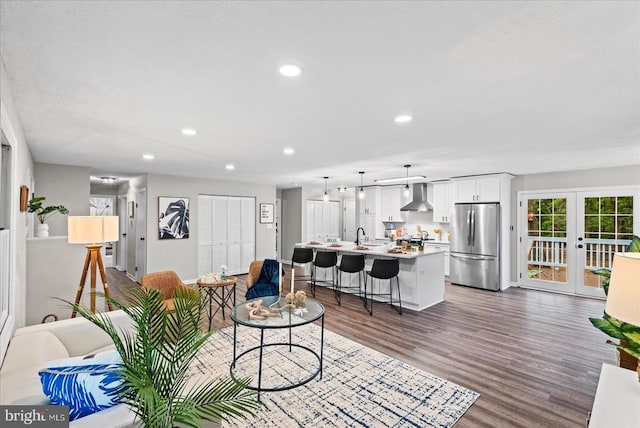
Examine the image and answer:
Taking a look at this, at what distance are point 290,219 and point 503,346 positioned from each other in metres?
7.12

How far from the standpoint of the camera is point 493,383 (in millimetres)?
2746

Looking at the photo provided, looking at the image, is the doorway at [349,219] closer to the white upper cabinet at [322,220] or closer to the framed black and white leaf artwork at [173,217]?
the white upper cabinet at [322,220]

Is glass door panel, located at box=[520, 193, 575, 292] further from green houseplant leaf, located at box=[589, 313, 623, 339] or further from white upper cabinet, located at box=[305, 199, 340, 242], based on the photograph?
white upper cabinet, located at box=[305, 199, 340, 242]

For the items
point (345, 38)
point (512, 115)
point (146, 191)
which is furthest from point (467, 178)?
point (146, 191)

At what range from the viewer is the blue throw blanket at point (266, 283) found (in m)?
4.64

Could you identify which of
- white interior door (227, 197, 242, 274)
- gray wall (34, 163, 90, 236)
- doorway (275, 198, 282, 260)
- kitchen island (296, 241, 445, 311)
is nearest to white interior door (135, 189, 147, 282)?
gray wall (34, 163, 90, 236)

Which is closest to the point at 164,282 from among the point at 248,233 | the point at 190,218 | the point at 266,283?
the point at 266,283

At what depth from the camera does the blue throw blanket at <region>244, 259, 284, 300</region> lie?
4.64 m

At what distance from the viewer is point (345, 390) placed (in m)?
2.63

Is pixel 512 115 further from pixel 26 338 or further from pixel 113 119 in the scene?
pixel 26 338

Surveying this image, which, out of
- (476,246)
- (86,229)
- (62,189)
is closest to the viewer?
(86,229)

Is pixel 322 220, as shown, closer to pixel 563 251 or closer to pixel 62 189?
pixel 563 251

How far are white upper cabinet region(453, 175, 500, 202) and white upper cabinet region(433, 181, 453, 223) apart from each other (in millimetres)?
387

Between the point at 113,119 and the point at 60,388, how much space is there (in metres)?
2.34
